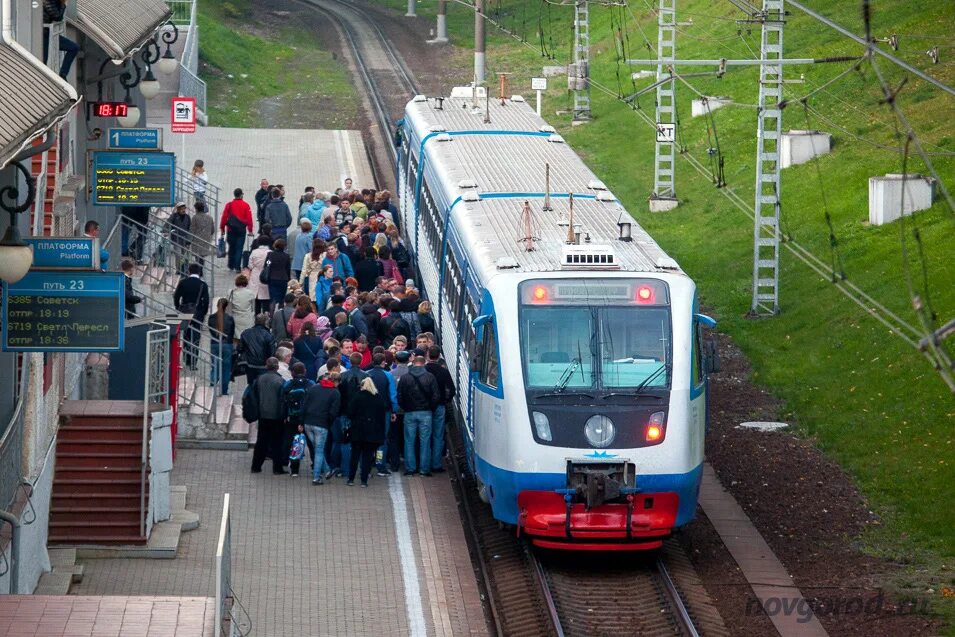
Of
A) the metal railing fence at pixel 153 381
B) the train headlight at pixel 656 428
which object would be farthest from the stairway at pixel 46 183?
the train headlight at pixel 656 428

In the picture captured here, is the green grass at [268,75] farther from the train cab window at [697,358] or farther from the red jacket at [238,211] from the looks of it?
the train cab window at [697,358]

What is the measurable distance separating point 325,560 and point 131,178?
7422mm

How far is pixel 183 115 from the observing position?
105 ft

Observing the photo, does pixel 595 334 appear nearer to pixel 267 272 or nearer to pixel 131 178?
pixel 131 178

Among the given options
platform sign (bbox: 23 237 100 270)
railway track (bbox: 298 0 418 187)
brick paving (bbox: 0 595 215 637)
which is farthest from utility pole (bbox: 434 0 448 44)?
brick paving (bbox: 0 595 215 637)

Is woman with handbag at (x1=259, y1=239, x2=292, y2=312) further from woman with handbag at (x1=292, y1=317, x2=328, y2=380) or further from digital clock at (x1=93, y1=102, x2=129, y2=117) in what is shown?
woman with handbag at (x1=292, y1=317, x2=328, y2=380)

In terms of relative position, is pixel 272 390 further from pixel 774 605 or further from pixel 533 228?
pixel 774 605

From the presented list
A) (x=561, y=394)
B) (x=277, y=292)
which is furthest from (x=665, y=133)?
(x=561, y=394)

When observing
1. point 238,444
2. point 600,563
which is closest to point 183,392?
point 238,444

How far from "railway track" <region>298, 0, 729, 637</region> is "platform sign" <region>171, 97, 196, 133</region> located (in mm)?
14239

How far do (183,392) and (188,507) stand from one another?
301 cm

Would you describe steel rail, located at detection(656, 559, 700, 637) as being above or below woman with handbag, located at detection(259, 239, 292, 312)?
below

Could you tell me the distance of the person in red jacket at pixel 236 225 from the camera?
95.7 feet

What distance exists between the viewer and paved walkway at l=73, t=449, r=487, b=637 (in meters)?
15.7
